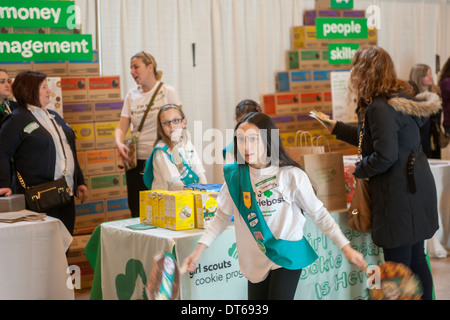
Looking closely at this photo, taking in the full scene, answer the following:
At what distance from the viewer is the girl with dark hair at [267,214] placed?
2.57m

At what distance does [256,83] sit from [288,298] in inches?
187

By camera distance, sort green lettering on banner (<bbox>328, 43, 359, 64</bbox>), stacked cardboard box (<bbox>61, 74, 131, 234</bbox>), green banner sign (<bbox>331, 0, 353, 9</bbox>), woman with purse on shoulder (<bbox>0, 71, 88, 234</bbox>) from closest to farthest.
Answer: woman with purse on shoulder (<bbox>0, 71, 88, 234</bbox>), stacked cardboard box (<bbox>61, 74, 131, 234</bbox>), green lettering on banner (<bbox>328, 43, 359, 64</bbox>), green banner sign (<bbox>331, 0, 353, 9</bbox>)

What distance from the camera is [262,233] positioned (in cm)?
258

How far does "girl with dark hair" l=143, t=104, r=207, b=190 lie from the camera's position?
367 centimetres

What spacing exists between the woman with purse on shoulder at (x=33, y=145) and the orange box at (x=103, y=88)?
126 centimetres

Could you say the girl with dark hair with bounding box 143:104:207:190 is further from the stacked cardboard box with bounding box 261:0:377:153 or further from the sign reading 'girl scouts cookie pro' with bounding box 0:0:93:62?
the stacked cardboard box with bounding box 261:0:377:153

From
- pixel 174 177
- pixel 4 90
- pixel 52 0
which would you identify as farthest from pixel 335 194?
pixel 52 0

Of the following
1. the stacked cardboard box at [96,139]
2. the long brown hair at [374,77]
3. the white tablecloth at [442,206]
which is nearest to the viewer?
the long brown hair at [374,77]

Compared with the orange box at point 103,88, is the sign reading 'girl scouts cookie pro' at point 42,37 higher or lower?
higher

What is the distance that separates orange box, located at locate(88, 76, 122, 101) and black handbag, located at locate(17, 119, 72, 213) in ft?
5.12

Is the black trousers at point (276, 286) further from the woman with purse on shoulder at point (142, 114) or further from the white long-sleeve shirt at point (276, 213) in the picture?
the woman with purse on shoulder at point (142, 114)

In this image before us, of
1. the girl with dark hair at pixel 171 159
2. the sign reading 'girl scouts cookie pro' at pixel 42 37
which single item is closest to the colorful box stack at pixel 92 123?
the sign reading 'girl scouts cookie pro' at pixel 42 37

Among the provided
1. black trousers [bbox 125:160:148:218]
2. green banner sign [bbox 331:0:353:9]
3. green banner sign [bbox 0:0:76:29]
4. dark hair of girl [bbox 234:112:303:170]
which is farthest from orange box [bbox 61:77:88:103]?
green banner sign [bbox 331:0:353:9]
